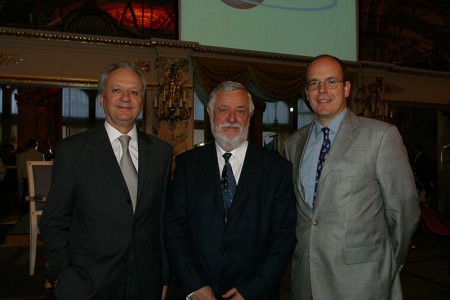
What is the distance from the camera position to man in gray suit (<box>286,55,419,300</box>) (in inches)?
64.8

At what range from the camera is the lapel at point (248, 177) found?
1.74 meters

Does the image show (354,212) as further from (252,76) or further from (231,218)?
(252,76)

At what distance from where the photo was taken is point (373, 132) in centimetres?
172

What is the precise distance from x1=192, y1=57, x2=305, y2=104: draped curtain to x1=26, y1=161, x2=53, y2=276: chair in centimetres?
263

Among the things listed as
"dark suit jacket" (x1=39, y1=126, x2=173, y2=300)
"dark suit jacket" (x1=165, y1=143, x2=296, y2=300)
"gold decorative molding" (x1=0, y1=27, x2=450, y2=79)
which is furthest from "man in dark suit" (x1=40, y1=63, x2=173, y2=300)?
"gold decorative molding" (x1=0, y1=27, x2=450, y2=79)

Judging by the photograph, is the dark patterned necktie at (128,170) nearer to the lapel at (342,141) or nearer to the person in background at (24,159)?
the lapel at (342,141)

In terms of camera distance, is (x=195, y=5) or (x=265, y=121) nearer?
(x=195, y=5)

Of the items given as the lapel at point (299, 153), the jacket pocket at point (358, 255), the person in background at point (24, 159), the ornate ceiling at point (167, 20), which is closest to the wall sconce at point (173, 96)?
the ornate ceiling at point (167, 20)

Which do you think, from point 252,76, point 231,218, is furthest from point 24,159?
point 231,218

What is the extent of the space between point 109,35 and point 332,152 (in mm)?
5005

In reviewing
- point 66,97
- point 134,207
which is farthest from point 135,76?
point 66,97

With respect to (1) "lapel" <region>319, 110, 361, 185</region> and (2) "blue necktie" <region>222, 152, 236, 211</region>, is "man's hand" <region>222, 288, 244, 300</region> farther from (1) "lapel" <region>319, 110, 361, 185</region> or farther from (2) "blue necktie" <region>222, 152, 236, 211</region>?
(1) "lapel" <region>319, 110, 361, 185</region>

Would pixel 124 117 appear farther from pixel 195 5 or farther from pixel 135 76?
pixel 195 5

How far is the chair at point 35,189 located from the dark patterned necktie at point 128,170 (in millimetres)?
2494
